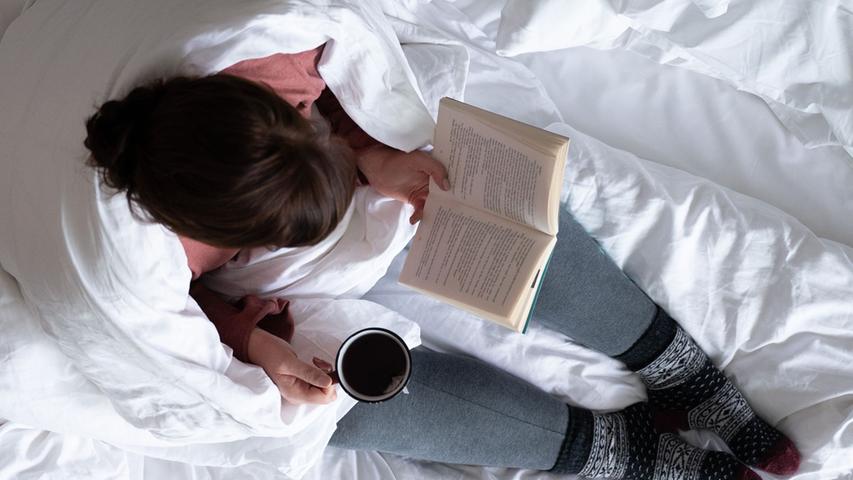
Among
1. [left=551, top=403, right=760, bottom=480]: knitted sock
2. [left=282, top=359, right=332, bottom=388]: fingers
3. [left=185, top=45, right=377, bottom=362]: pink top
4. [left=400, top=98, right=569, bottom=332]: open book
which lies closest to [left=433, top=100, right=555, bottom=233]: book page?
[left=400, top=98, right=569, bottom=332]: open book

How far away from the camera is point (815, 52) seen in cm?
90

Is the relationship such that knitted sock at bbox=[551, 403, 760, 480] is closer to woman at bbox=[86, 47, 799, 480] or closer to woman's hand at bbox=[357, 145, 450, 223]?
woman at bbox=[86, 47, 799, 480]

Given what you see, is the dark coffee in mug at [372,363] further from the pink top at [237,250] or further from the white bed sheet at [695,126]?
the white bed sheet at [695,126]

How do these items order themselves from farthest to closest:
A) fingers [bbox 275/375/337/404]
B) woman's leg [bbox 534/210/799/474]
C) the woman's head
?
1. woman's leg [bbox 534/210/799/474]
2. fingers [bbox 275/375/337/404]
3. the woman's head

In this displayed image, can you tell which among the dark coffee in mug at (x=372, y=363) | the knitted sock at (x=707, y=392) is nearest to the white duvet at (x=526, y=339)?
the knitted sock at (x=707, y=392)

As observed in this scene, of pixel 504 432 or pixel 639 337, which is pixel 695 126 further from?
pixel 504 432

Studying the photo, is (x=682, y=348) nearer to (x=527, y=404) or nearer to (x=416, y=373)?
(x=527, y=404)

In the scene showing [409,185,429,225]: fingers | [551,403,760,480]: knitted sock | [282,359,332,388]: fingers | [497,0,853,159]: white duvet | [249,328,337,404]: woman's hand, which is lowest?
[551,403,760,480]: knitted sock

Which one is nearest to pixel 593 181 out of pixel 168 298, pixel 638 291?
pixel 638 291

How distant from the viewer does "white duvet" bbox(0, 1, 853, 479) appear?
78 cm

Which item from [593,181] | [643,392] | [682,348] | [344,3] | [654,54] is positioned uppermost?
[344,3]

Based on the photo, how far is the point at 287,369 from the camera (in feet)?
2.61

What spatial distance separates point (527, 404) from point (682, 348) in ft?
0.71

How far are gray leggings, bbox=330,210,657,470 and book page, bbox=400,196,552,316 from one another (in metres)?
0.17
